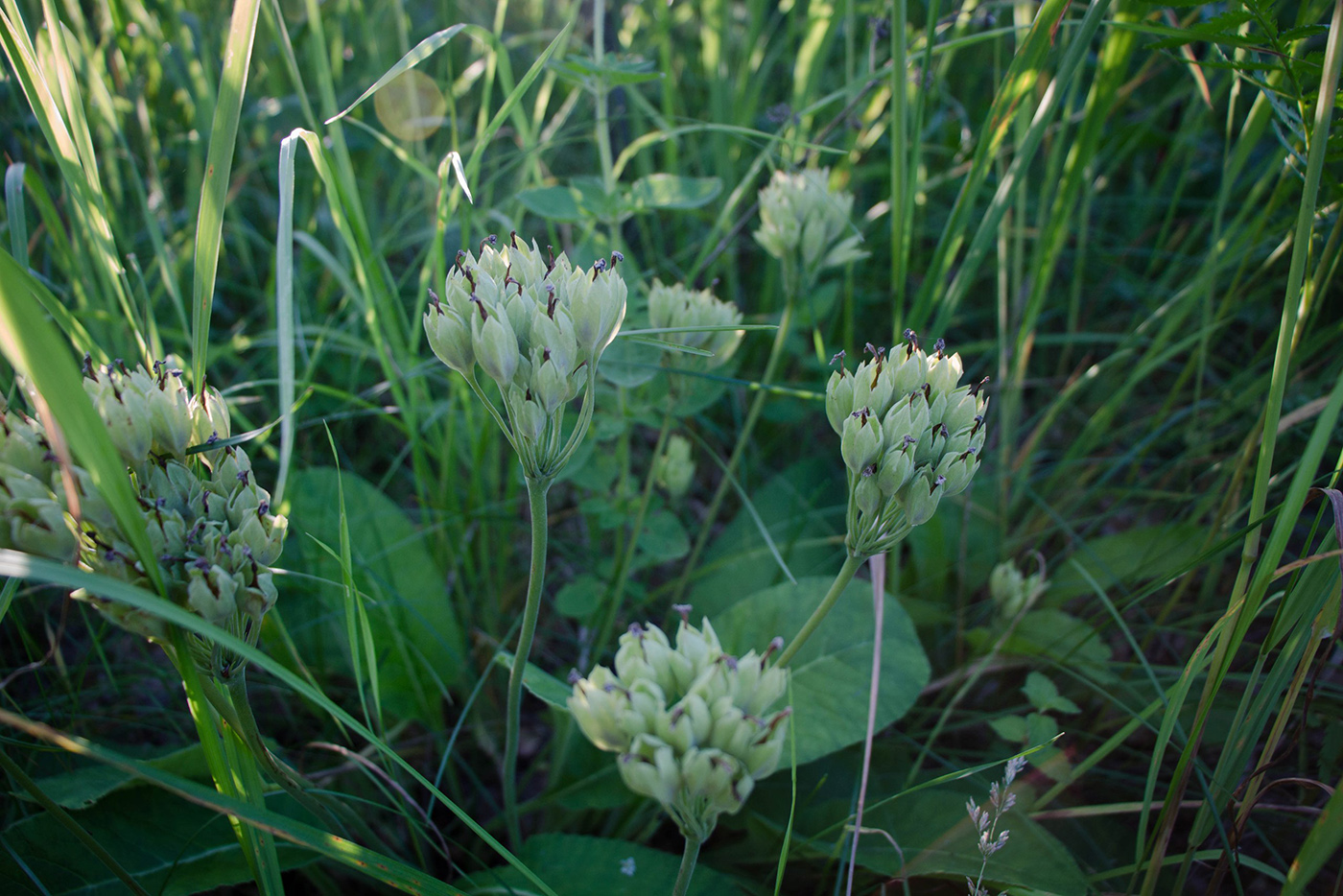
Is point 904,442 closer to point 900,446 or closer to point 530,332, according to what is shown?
point 900,446

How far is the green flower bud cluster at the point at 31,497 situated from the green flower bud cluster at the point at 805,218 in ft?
5.12

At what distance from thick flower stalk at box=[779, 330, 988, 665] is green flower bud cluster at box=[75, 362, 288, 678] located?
2.68 feet

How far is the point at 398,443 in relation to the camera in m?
2.80

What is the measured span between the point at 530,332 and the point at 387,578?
4.24 ft

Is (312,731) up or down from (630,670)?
down

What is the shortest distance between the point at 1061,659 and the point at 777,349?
1.02m

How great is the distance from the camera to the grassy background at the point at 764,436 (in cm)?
145

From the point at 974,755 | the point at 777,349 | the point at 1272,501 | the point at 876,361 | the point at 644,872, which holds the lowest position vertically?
the point at 974,755

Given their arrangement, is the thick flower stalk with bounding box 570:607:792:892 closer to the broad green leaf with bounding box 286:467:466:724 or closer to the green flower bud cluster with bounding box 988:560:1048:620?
the broad green leaf with bounding box 286:467:466:724

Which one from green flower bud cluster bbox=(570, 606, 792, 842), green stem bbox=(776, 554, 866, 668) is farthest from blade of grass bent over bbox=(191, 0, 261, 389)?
green stem bbox=(776, 554, 866, 668)

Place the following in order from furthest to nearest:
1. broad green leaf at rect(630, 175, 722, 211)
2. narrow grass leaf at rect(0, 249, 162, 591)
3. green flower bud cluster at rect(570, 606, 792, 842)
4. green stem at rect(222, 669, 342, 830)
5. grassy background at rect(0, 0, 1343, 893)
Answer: broad green leaf at rect(630, 175, 722, 211) → grassy background at rect(0, 0, 1343, 893) → green stem at rect(222, 669, 342, 830) → green flower bud cluster at rect(570, 606, 792, 842) → narrow grass leaf at rect(0, 249, 162, 591)

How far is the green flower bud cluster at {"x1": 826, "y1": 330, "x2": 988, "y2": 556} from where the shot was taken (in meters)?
1.21

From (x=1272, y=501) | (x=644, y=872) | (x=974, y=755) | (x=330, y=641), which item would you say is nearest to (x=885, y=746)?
(x=974, y=755)

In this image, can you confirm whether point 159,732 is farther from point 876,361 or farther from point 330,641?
point 876,361
